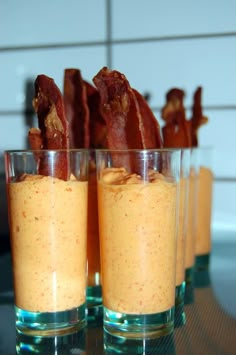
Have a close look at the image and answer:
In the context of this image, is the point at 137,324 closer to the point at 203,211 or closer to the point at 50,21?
the point at 203,211

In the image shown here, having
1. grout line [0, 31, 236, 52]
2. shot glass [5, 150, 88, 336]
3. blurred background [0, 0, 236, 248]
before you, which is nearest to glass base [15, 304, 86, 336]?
shot glass [5, 150, 88, 336]

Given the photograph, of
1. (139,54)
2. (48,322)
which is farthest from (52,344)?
(139,54)

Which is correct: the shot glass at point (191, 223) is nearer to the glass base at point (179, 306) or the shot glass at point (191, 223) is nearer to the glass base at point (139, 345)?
the glass base at point (179, 306)

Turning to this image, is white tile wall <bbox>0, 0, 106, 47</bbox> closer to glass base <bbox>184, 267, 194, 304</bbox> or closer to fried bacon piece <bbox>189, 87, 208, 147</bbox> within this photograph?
fried bacon piece <bbox>189, 87, 208, 147</bbox>

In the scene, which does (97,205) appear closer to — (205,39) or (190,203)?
(190,203)

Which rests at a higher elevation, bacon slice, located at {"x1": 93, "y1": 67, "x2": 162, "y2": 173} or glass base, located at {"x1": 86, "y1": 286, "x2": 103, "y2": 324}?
bacon slice, located at {"x1": 93, "y1": 67, "x2": 162, "y2": 173}

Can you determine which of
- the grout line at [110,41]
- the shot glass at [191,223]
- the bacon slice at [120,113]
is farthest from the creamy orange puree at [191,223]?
the grout line at [110,41]
